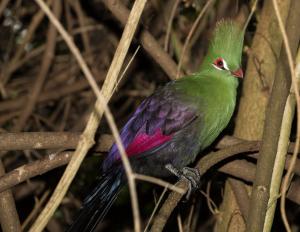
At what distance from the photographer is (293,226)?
3.64 m

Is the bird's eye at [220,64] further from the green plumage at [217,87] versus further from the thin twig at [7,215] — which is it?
the thin twig at [7,215]

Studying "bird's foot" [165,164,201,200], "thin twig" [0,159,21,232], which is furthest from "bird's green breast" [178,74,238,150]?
"thin twig" [0,159,21,232]

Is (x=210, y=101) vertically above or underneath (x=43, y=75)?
above

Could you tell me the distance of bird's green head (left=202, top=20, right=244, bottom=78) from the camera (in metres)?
2.51

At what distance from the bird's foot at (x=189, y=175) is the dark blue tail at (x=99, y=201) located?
34cm

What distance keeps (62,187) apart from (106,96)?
Result: 247 mm

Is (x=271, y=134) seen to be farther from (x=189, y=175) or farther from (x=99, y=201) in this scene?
(x=189, y=175)

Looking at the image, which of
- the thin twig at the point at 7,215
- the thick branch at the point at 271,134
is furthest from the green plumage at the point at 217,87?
the thin twig at the point at 7,215

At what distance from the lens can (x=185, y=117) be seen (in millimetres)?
2578

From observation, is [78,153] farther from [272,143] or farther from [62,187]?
[272,143]

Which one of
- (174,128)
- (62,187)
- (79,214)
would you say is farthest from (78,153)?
(174,128)

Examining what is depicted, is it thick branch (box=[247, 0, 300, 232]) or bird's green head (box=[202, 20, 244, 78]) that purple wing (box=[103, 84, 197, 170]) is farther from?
thick branch (box=[247, 0, 300, 232])

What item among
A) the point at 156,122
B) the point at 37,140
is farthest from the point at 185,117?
the point at 37,140

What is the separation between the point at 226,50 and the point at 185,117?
38cm
